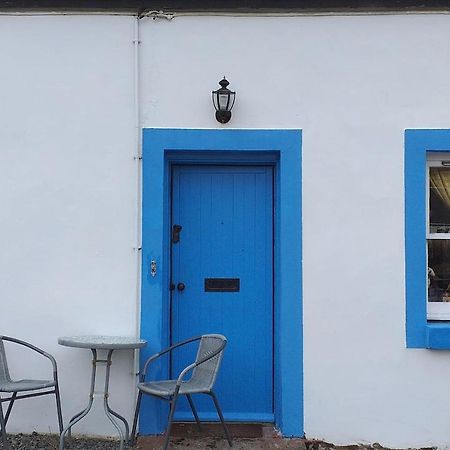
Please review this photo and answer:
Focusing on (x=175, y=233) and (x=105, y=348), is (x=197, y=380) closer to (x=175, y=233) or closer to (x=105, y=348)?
(x=105, y=348)

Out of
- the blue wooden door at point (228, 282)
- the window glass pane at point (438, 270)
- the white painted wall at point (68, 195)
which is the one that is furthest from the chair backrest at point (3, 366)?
the window glass pane at point (438, 270)

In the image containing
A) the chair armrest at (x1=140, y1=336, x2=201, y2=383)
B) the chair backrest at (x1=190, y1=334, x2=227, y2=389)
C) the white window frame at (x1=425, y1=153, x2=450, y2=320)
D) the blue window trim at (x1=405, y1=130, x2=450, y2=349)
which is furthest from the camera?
the white window frame at (x1=425, y1=153, x2=450, y2=320)

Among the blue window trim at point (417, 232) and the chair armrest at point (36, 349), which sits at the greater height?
the blue window trim at point (417, 232)

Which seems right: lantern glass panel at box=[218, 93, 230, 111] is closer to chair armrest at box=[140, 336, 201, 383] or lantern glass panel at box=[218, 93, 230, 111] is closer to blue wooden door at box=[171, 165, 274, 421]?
blue wooden door at box=[171, 165, 274, 421]

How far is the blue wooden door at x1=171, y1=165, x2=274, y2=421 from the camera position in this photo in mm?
5312

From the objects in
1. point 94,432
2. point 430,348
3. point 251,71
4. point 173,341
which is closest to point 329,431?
point 430,348

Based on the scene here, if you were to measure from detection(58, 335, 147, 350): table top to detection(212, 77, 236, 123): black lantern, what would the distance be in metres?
1.81

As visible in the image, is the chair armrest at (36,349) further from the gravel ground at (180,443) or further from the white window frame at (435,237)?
the white window frame at (435,237)

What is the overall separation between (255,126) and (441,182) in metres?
1.58

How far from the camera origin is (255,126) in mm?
5105

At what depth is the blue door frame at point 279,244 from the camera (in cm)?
499

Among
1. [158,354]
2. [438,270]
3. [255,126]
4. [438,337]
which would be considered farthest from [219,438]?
[255,126]

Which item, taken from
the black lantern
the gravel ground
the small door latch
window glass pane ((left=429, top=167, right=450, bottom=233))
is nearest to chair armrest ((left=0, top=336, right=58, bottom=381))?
the gravel ground

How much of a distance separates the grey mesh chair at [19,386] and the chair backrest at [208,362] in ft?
3.36
